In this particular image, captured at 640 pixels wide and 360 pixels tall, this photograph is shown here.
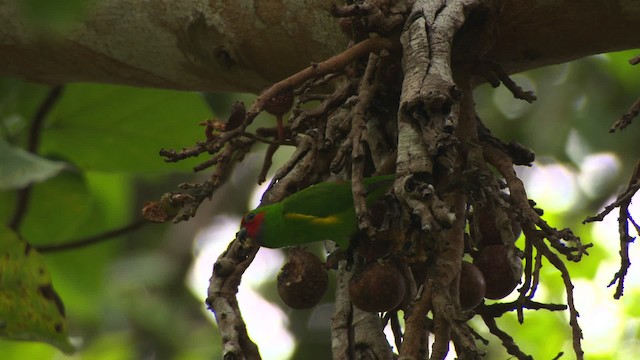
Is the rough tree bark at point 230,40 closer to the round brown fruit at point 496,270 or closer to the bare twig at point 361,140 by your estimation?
the bare twig at point 361,140

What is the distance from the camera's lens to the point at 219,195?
5531 millimetres

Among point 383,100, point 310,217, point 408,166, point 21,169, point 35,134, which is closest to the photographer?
point 408,166

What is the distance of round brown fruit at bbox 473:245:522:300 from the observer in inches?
50.5

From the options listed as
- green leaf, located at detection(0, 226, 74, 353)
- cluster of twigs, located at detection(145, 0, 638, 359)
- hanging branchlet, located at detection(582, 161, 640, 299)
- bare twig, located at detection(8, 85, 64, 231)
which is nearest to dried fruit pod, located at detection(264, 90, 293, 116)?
cluster of twigs, located at detection(145, 0, 638, 359)

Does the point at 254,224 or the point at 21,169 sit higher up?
the point at 21,169

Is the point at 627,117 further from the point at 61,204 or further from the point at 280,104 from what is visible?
the point at 61,204

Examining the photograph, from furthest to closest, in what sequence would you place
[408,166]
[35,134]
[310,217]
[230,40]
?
[35,134] → [230,40] → [310,217] → [408,166]

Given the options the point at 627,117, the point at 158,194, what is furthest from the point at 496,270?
the point at 158,194

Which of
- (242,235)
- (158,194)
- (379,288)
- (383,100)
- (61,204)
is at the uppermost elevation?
(158,194)

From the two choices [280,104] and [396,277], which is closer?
[396,277]

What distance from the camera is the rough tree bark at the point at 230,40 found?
1451 millimetres

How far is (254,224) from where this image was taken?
1.33m

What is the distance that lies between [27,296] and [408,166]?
1.16 metres

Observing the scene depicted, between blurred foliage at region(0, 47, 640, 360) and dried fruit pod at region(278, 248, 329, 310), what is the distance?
3.19 ft
